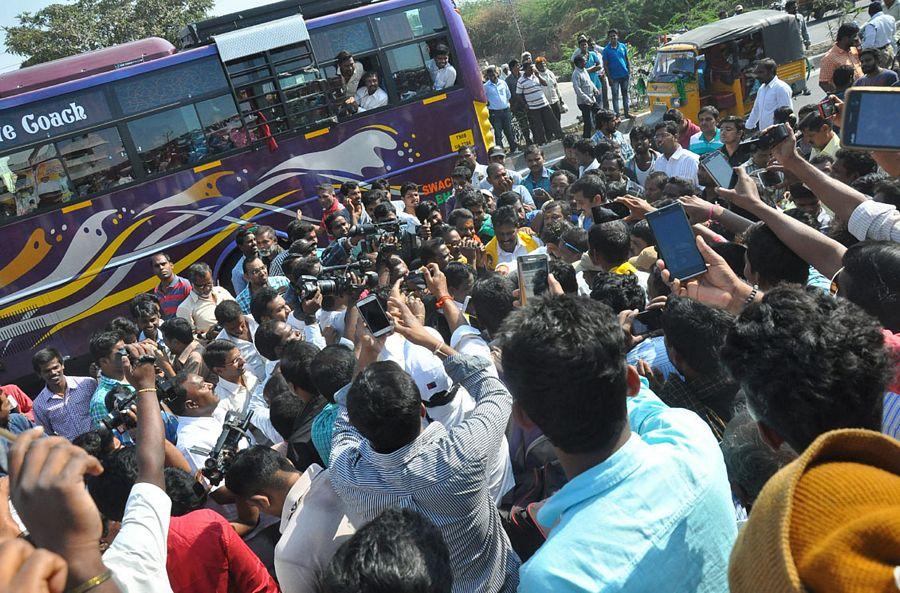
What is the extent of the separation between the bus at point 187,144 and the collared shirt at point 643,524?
8.91 meters

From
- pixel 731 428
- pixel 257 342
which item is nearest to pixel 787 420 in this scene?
pixel 731 428

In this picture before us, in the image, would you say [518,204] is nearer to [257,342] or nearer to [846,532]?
[257,342]

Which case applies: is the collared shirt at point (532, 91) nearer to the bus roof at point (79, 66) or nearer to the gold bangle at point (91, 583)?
the bus roof at point (79, 66)

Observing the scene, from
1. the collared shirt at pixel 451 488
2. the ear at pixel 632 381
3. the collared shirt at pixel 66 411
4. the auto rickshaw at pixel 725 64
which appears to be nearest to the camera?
the ear at pixel 632 381

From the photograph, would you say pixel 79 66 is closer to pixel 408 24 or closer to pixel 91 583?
pixel 408 24

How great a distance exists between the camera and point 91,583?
163 cm

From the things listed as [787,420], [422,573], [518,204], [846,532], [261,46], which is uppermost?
[261,46]

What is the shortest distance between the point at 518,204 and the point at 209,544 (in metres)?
5.26

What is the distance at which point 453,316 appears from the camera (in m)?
3.91

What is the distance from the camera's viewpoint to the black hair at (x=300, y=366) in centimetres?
416

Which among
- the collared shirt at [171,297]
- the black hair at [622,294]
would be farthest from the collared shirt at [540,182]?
the black hair at [622,294]

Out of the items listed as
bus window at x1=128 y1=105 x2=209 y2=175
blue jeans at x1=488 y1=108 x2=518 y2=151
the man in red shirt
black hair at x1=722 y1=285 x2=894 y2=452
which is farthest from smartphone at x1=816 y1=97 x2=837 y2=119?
blue jeans at x1=488 y1=108 x2=518 y2=151

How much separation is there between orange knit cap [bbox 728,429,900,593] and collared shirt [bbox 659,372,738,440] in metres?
1.93

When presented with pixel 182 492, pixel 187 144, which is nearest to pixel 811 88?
pixel 187 144
